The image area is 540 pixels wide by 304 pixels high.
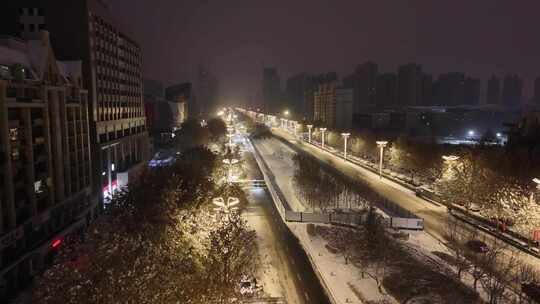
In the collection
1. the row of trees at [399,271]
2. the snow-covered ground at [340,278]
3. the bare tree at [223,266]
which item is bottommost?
the snow-covered ground at [340,278]

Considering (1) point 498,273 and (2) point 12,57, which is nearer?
(1) point 498,273

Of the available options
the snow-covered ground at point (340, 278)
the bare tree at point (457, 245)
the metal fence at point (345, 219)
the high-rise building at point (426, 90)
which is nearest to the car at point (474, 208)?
the bare tree at point (457, 245)

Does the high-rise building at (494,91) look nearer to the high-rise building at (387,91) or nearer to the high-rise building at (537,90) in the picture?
the high-rise building at (537,90)

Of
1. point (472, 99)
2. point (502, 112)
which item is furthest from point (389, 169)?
point (472, 99)

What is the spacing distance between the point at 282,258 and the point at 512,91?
616ft

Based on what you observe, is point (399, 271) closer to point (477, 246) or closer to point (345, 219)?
point (477, 246)

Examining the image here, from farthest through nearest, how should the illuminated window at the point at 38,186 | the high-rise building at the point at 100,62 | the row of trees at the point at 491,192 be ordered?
the high-rise building at the point at 100,62
the illuminated window at the point at 38,186
the row of trees at the point at 491,192

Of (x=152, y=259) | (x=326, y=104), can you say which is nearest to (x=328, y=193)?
(x=152, y=259)

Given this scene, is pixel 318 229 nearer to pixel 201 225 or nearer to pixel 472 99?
pixel 201 225

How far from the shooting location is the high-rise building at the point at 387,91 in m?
166

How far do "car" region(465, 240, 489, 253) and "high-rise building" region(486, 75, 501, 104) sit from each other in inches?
7258

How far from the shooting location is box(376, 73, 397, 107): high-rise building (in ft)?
545

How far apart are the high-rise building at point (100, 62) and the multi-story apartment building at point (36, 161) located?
247 inches

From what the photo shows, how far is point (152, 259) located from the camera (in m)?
13.0
